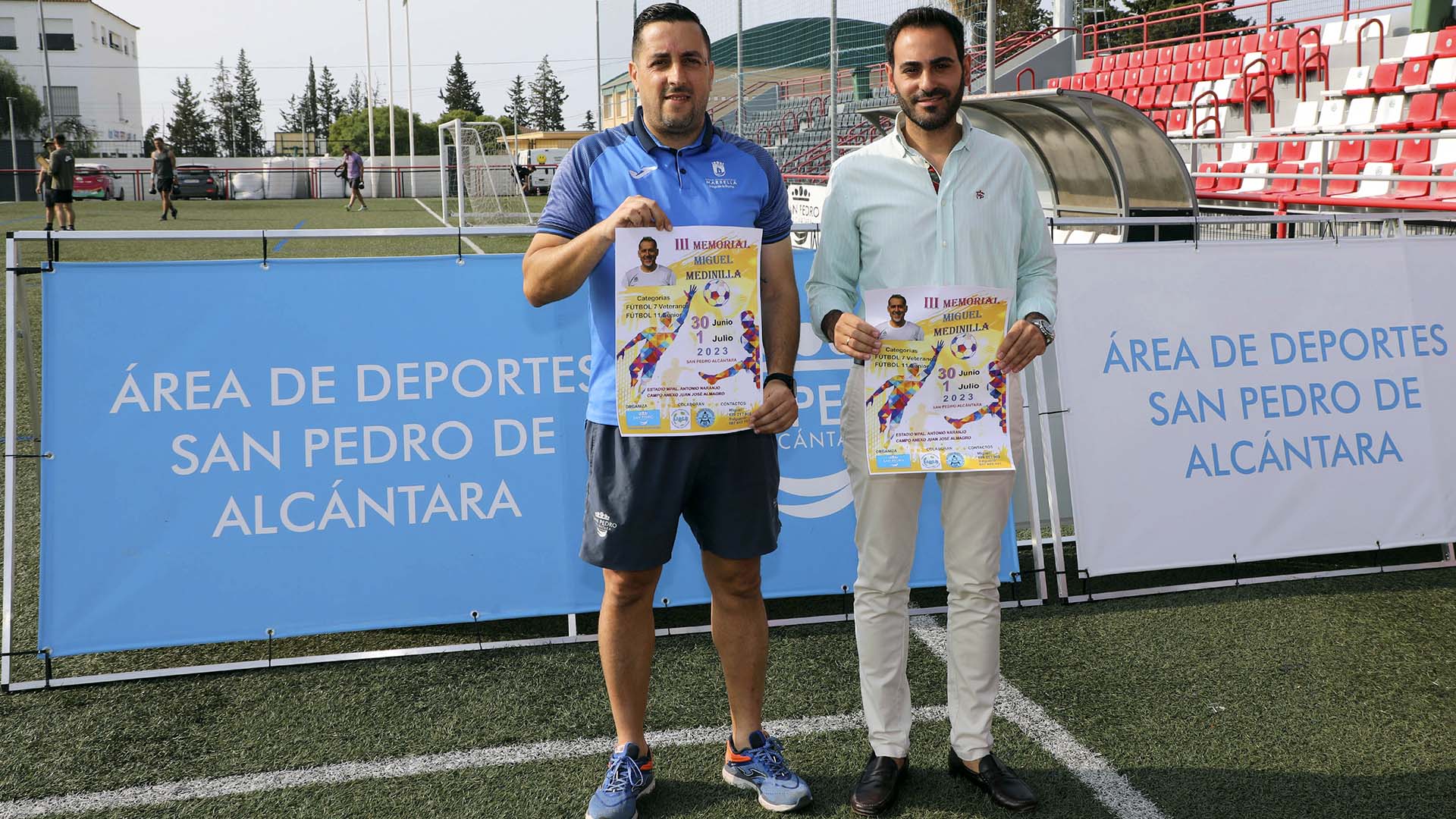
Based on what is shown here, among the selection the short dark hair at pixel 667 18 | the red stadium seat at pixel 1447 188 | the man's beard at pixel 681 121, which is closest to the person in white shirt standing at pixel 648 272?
the man's beard at pixel 681 121

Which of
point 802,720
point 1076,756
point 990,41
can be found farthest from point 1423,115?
point 802,720

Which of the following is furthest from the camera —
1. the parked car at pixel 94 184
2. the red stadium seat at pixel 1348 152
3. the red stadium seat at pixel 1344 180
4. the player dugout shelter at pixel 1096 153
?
the parked car at pixel 94 184

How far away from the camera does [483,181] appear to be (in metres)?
26.8

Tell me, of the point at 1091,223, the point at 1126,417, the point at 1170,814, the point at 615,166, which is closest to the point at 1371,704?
the point at 1170,814

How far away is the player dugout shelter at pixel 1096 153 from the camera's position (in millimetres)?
7836

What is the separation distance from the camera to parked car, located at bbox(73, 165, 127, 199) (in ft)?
139

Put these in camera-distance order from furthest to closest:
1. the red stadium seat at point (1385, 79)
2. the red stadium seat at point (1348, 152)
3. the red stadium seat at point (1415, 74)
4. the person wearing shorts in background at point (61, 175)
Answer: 1. the person wearing shorts in background at point (61, 175)
2. the red stadium seat at point (1385, 79)
3. the red stadium seat at point (1415, 74)
4. the red stadium seat at point (1348, 152)

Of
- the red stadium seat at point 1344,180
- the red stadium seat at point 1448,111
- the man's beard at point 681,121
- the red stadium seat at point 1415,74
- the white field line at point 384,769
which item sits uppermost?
the red stadium seat at point 1415,74

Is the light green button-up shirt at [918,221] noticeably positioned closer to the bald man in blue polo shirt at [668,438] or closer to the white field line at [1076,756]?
the bald man in blue polo shirt at [668,438]

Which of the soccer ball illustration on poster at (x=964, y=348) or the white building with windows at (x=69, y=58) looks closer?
the soccer ball illustration on poster at (x=964, y=348)

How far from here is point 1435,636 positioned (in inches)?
164

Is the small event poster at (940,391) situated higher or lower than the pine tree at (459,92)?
lower

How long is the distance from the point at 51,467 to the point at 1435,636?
4.94 meters

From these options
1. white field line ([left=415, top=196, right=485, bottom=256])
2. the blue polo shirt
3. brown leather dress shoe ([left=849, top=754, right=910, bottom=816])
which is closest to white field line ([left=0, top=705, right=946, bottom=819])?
brown leather dress shoe ([left=849, top=754, right=910, bottom=816])
